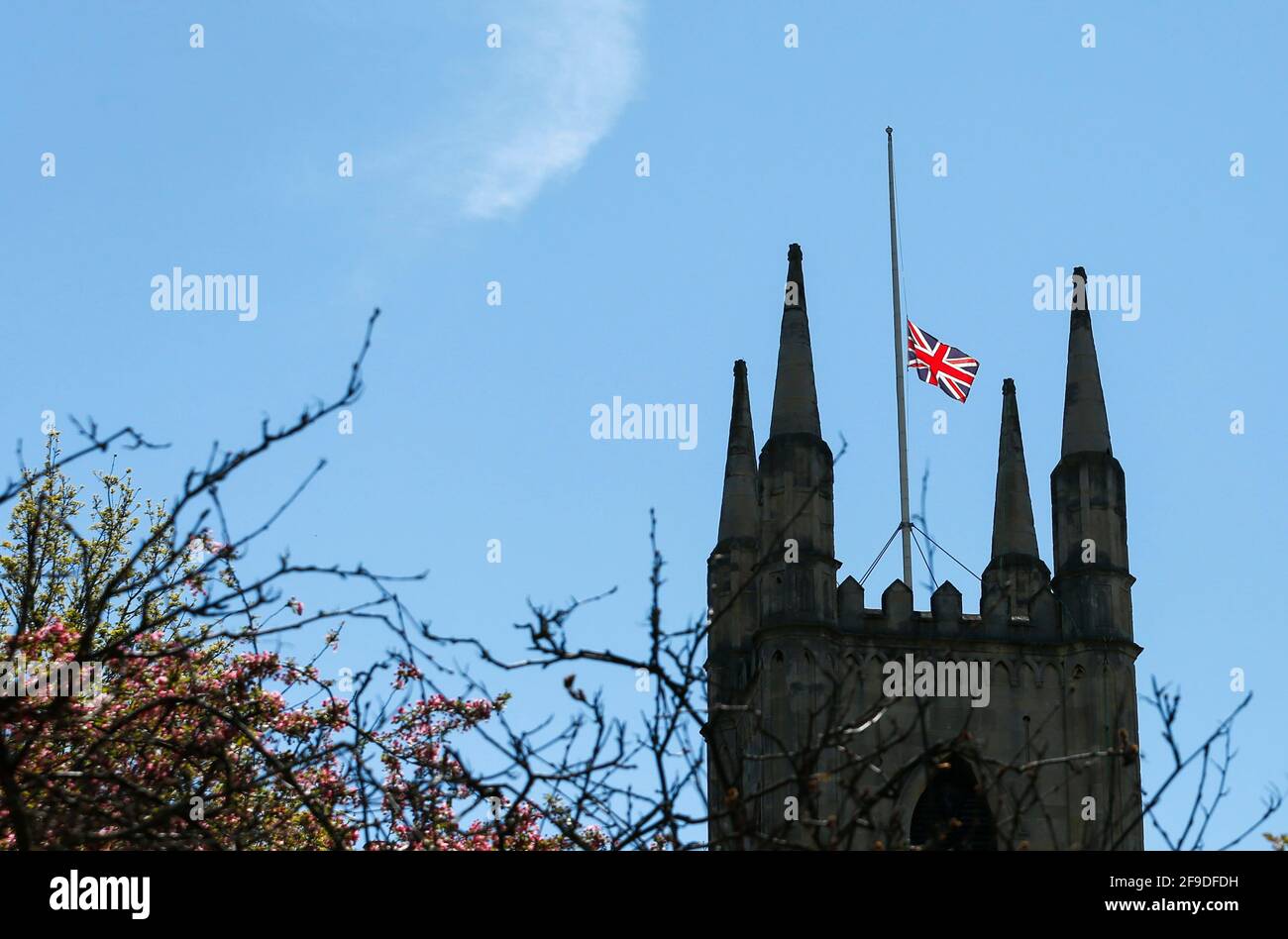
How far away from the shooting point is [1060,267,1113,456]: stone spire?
121 ft

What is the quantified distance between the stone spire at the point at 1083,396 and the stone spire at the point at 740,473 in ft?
22.3

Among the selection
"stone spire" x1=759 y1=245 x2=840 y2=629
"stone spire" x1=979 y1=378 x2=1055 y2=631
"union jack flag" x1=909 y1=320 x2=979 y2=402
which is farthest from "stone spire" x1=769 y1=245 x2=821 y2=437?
"stone spire" x1=979 y1=378 x2=1055 y2=631

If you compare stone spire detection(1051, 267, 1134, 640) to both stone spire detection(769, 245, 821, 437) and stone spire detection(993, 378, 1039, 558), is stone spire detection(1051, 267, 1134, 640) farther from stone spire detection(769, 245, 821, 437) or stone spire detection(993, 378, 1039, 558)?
stone spire detection(769, 245, 821, 437)

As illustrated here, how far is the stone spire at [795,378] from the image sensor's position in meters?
35.4

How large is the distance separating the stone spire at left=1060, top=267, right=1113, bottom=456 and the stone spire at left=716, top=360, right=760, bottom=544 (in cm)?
679

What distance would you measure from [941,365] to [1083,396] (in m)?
2.85

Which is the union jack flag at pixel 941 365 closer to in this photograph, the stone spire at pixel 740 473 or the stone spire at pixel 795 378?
the stone spire at pixel 795 378

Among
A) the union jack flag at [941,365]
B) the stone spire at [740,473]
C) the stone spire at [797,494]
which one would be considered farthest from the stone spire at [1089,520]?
the stone spire at [740,473]

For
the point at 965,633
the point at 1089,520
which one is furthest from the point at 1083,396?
the point at 965,633

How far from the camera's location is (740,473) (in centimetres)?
4150

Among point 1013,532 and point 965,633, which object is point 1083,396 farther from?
point 965,633
